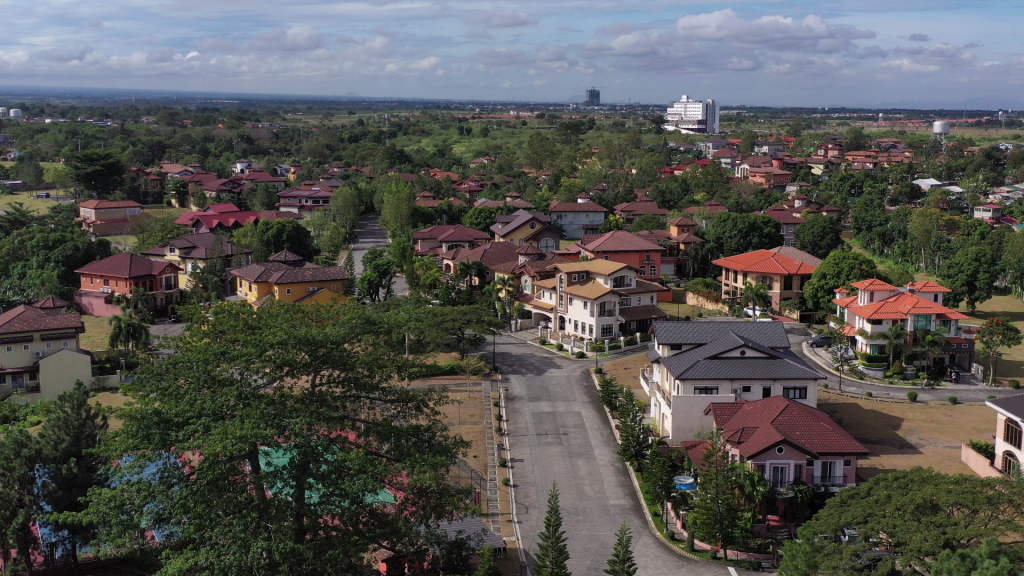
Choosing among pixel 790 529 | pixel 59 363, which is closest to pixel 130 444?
pixel 790 529

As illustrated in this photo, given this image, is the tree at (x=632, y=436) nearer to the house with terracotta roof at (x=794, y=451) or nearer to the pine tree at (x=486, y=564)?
the house with terracotta roof at (x=794, y=451)

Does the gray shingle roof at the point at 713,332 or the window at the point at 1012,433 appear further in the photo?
the gray shingle roof at the point at 713,332

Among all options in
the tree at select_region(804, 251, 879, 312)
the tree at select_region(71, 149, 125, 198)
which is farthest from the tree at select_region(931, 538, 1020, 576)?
the tree at select_region(71, 149, 125, 198)

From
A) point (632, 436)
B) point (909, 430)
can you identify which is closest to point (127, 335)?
point (632, 436)

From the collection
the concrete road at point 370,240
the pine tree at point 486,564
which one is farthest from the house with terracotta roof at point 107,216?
→ the pine tree at point 486,564

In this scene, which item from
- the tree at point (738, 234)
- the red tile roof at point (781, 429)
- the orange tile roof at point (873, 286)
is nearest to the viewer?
the red tile roof at point (781, 429)

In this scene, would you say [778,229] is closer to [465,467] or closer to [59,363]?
[465,467]

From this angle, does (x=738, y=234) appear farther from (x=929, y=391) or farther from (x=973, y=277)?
(x=929, y=391)
